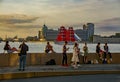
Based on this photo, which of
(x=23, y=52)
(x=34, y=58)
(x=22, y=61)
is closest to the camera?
(x=23, y=52)

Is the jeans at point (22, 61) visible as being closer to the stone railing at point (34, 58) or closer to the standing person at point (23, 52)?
the standing person at point (23, 52)

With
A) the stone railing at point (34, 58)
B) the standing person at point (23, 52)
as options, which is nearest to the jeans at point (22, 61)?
the standing person at point (23, 52)

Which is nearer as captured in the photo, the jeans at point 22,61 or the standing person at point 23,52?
the standing person at point 23,52

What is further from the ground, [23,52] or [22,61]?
[23,52]

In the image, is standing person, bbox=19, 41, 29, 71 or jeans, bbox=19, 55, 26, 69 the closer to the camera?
standing person, bbox=19, 41, 29, 71

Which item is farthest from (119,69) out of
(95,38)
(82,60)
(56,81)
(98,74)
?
(95,38)

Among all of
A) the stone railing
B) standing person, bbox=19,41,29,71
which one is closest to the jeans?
standing person, bbox=19,41,29,71

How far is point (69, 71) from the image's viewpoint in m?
21.9

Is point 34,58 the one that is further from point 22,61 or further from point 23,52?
point 23,52

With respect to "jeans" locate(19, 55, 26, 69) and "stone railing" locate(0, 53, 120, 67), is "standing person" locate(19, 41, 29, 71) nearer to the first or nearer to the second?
"jeans" locate(19, 55, 26, 69)

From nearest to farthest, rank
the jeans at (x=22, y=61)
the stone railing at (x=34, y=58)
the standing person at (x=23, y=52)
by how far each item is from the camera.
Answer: the standing person at (x=23, y=52) → the jeans at (x=22, y=61) → the stone railing at (x=34, y=58)

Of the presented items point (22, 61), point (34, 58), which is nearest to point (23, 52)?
point (22, 61)

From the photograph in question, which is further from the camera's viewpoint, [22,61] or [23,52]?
[22,61]

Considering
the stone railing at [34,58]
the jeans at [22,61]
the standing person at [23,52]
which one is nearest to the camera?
the standing person at [23,52]
